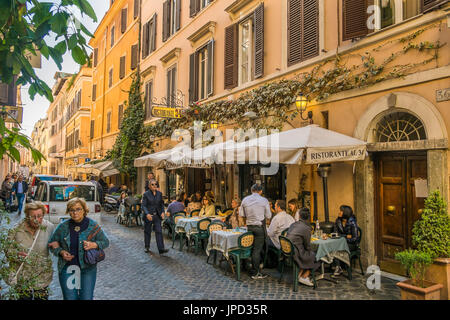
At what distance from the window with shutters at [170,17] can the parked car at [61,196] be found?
9.23m

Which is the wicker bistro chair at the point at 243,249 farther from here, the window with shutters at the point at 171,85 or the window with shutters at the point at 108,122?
the window with shutters at the point at 108,122

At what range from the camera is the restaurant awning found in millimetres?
6121

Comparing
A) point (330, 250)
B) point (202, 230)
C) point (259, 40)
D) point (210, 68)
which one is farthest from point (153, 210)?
point (210, 68)

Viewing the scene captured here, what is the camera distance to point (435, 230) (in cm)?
503

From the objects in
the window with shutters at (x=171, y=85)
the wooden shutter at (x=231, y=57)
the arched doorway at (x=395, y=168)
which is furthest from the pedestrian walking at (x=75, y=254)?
the window with shutters at (x=171, y=85)

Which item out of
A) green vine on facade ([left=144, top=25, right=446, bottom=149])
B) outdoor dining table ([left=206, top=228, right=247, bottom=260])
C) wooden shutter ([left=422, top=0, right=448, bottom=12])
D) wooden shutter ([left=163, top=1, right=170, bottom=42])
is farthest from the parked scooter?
wooden shutter ([left=422, top=0, right=448, bottom=12])

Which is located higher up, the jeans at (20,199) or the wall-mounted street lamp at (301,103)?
the wall-mounted street lamp at (301,103)

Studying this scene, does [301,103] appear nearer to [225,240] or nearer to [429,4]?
[429,4]

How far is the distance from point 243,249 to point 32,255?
12.4 feet

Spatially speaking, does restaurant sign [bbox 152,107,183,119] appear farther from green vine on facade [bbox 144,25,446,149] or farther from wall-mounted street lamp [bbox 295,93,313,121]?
wall-mounted street lamp [bbox 295,93,313,121]

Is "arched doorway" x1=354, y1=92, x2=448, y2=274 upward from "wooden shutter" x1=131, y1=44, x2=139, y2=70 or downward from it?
downward

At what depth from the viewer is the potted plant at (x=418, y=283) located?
4.58 m

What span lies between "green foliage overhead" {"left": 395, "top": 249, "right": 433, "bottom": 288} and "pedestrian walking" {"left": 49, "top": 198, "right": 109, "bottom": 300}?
3.93 meters
